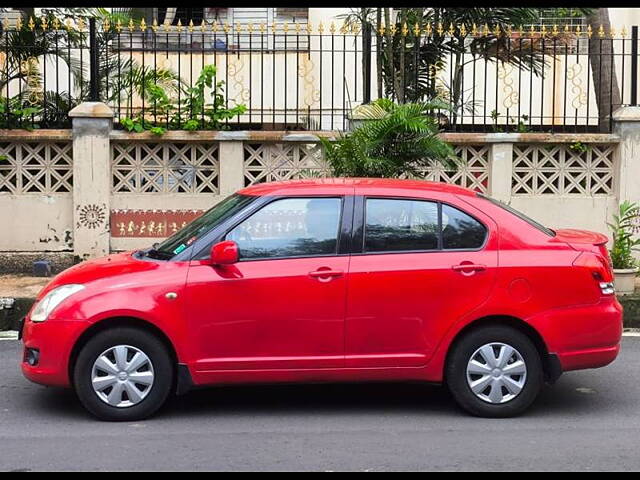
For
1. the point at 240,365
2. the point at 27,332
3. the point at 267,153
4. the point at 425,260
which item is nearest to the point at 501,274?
the point at 425,260

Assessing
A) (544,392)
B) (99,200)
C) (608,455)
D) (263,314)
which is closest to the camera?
(608,455)

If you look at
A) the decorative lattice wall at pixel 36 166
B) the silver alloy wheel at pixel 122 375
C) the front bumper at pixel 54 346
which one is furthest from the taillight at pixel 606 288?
the decorative lattice wall at pixel 36 166

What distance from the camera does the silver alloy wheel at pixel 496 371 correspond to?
682cm

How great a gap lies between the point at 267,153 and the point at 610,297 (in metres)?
5.82

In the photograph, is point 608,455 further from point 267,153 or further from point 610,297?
point 267,153

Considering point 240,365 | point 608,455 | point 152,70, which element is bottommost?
point 608,455

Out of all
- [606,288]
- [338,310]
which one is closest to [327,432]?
[338,310]

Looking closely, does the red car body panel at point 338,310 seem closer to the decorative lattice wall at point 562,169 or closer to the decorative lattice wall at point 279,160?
the decorative lattice wall at point 279,160

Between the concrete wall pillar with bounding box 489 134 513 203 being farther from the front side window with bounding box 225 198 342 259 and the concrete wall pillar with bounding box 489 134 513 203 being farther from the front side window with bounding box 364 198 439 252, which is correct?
Answer: the front side window with bounding box 225 198 342 259

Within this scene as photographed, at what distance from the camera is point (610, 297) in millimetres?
7023

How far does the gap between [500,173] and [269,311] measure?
6.06 m

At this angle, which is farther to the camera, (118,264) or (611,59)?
(611,59)

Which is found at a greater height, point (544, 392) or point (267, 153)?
point (267, 153)

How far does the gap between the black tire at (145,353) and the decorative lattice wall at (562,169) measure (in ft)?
21.6
